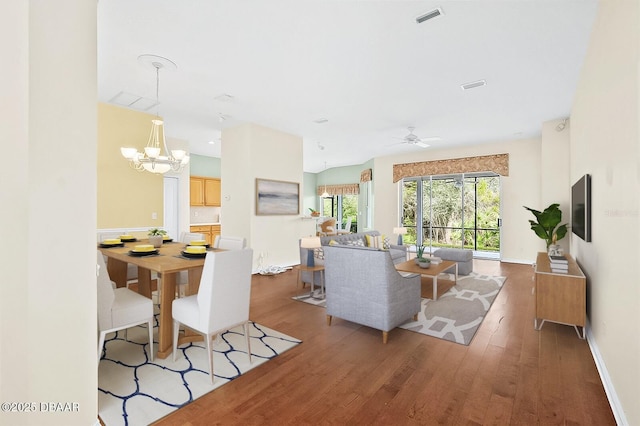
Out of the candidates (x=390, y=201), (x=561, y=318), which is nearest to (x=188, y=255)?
(x=561, y=318)

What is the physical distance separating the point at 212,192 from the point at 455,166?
6393 mm

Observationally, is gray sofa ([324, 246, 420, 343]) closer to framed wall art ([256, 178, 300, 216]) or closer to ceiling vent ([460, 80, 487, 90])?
ceiling vent ([460, 80, 487, 90])

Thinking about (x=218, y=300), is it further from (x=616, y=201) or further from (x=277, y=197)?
(x=277, y=197)

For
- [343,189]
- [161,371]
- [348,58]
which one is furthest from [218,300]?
[343,189]

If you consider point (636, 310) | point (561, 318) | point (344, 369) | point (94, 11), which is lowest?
point (344, 369)

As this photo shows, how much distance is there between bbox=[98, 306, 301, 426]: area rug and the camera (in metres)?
1.83

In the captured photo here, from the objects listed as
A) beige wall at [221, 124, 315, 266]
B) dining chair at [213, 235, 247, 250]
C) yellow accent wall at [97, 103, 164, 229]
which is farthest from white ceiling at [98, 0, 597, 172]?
dining chair at [213, 235, 247, 250]

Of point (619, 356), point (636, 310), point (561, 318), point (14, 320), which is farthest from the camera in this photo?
point (561, 318)

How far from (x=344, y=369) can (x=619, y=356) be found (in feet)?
5.70

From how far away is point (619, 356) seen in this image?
1.78 m

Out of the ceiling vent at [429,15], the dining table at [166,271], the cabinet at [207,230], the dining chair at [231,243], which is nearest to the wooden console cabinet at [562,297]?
the ceiling vent at [429,15]

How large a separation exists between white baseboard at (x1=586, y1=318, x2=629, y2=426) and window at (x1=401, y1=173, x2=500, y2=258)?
5240 mm

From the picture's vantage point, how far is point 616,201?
1.88 meters

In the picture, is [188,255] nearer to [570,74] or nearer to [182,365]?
[182,365]
